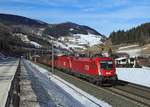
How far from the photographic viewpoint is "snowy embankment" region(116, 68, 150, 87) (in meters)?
39.1

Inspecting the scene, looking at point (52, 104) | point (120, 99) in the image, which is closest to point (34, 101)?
point (52, 104)

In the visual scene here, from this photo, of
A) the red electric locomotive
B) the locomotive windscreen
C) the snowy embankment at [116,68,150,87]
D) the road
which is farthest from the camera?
the snowy embankment at [116,68,150,87]

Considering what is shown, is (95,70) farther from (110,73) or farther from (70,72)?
(70,72)

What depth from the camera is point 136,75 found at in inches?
1687

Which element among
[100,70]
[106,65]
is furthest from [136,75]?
[100,70]

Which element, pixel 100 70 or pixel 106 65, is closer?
pixel 100 70

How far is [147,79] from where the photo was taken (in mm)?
39000

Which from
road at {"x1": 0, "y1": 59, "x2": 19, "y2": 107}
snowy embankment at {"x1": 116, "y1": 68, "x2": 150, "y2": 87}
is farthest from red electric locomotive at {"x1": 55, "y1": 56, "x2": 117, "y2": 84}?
road at {"x1": 0, "y1": 59, "x2": 19, "y2": 107}

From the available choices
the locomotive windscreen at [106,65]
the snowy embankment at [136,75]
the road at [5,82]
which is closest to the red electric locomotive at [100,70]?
the locomotive windscreen at [106,65]

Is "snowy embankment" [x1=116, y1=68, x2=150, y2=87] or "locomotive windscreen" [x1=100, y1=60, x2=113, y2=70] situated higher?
"locomotive windscreen" [x1=100, y1=60, x2=113, y2=70]

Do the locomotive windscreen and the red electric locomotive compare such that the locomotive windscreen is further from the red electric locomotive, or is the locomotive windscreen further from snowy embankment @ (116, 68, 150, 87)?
snowy embankment @ (116, 68, 150, 87)

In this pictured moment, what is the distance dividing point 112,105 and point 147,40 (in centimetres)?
17139

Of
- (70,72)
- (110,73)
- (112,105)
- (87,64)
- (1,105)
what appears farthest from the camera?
(70,72)

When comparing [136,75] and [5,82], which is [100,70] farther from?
[5,82]
